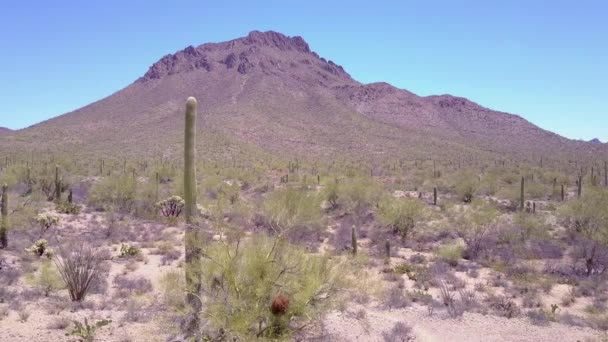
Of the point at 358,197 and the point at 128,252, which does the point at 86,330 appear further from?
the point at 358,197

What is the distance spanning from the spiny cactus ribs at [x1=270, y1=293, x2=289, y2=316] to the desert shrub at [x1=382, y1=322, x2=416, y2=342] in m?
2.62

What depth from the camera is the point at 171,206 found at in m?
23.7

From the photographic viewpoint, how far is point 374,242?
1912cm

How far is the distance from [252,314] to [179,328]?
149cm

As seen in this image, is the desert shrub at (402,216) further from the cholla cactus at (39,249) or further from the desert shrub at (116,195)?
the desert shrub at (116,195)

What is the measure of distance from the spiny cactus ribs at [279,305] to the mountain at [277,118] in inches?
1909

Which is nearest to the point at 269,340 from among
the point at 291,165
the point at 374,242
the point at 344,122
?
the point at 374,242

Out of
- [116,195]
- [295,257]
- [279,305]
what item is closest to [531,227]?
[295,257]

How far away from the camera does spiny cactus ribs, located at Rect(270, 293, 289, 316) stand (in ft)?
25.2

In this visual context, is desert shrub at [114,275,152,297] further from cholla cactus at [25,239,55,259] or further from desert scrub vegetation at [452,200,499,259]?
desert scrub vegetation at [452,200,499,259]

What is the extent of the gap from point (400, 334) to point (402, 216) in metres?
10.7

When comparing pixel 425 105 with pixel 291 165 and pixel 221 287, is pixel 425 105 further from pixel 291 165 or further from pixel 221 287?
pixel 221 287

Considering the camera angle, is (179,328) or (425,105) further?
(425,105)

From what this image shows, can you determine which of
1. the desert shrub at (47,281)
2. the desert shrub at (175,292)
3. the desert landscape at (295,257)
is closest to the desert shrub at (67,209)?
the desert landscape at (295,257)
